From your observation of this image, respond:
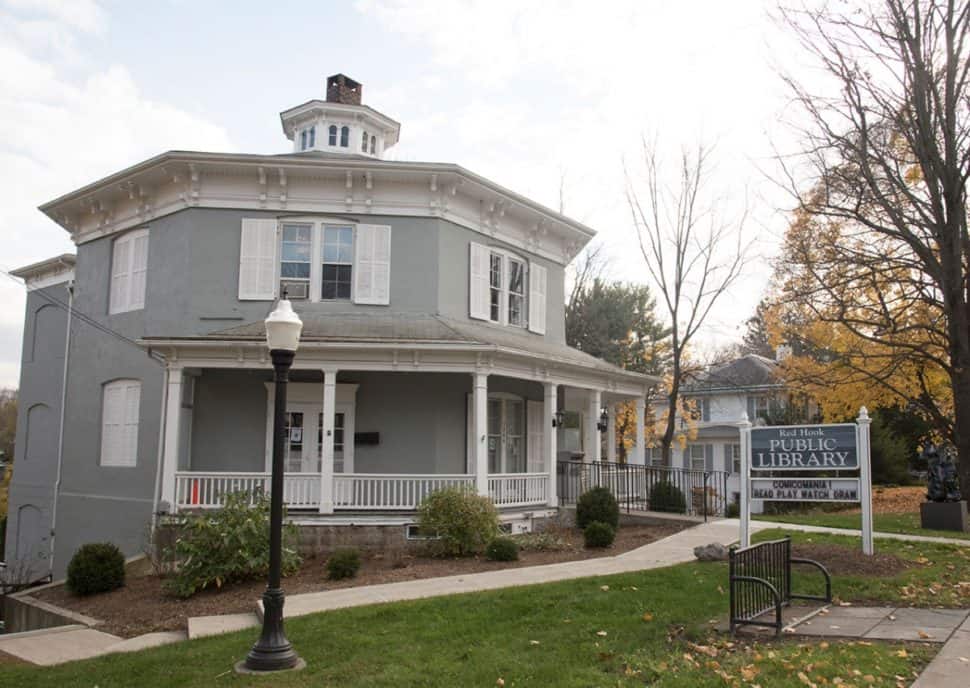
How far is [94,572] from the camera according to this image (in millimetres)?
12742

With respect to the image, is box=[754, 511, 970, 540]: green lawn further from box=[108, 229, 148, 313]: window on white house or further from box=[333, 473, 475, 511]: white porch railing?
box=[108, 229, 148, 313]: window on white house

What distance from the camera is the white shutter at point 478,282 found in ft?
57.7

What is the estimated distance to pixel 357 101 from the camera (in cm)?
2192

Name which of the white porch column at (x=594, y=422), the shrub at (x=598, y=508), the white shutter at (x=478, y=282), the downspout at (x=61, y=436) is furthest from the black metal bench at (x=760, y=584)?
the downspout at (x=61, y=436)

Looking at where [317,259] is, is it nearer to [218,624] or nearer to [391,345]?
[391,345]

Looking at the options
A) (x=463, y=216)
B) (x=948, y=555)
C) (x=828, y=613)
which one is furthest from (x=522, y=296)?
(x=828, y=613)

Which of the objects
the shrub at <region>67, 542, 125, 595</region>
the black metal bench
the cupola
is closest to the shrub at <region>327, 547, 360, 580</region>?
the shrub at <region>67, 542, 125, 595</region>

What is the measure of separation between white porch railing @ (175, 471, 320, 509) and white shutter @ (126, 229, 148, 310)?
4.98 meters

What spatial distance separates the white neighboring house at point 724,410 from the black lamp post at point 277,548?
102ft

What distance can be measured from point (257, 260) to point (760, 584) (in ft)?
39.5

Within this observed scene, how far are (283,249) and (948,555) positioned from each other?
42.8ft

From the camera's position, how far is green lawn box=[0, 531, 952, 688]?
6254 millimetres

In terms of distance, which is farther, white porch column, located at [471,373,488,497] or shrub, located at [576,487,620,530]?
shrub, located at [576,487,620,530]

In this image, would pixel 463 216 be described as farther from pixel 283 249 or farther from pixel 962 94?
pixel 962 94
